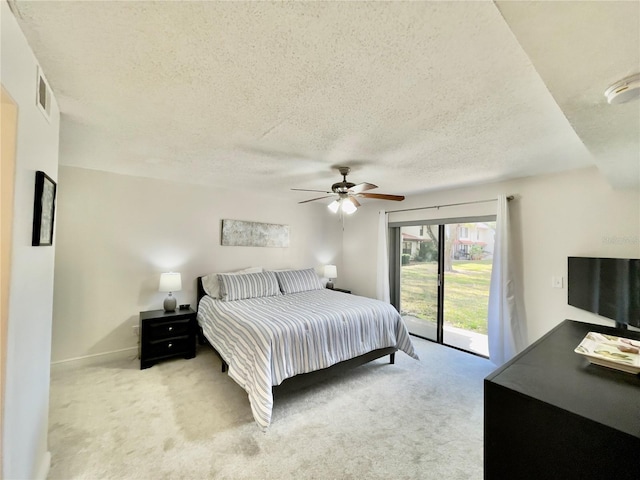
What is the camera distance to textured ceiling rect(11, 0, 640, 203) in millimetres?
930

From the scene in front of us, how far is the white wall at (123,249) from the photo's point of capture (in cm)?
305

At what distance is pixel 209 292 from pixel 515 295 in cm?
388

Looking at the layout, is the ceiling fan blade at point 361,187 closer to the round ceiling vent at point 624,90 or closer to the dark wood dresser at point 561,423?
the round ceiling vent at point 624,90

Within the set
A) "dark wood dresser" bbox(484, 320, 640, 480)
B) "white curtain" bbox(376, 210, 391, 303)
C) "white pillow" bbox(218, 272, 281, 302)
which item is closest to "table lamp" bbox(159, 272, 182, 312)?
"white pillow" bbox(218, 272, 281, 302)

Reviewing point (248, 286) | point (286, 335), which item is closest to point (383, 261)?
point (248, 286)

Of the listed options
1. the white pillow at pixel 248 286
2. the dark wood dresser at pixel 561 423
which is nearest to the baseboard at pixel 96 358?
the white pillow at pixel 248 286

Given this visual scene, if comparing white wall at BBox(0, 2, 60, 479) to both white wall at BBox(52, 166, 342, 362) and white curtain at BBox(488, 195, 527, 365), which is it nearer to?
white wall at BBox(52, 166, 342, 362)

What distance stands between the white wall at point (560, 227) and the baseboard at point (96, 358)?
16.0ft

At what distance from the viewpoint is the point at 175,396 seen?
251cm

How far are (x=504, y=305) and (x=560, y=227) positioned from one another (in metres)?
1.05

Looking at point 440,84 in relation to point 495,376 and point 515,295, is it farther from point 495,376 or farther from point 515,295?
point 515,295

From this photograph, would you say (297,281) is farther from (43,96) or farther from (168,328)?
(43,96)

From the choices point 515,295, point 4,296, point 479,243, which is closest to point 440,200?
point 479,243

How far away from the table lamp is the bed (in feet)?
1.20
